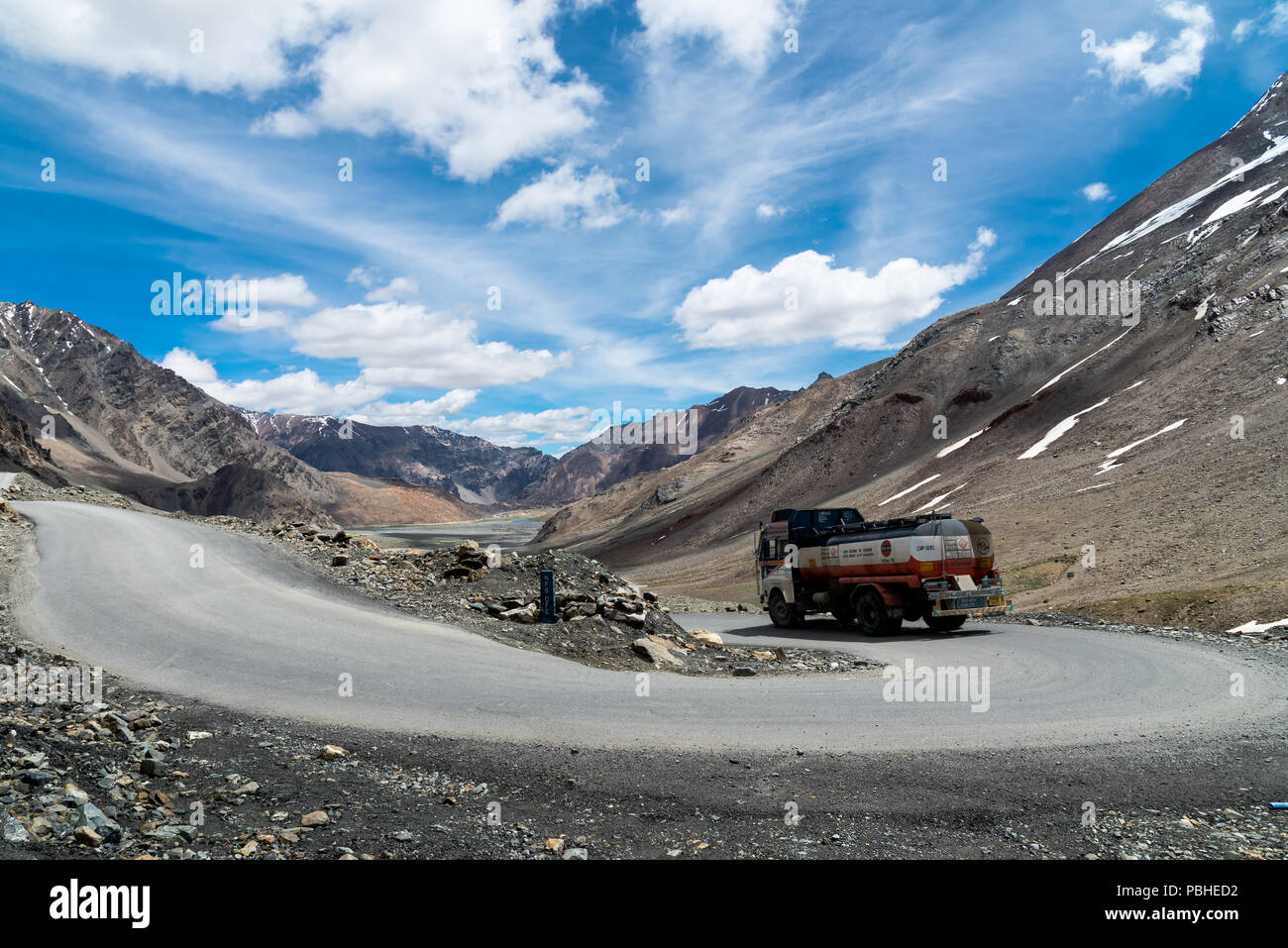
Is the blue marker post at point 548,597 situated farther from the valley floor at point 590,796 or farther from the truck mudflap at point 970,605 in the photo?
the truck mudflap at point 970,605

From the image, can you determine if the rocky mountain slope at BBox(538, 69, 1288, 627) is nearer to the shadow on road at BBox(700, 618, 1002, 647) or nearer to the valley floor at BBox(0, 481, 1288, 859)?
the shadow on road at BBox(700, 618, 1002, 647)

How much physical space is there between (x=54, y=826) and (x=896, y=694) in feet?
32.2

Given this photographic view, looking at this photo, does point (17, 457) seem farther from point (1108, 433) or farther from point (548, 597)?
point (1108, 433)

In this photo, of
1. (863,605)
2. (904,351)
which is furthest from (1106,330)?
(863,605)

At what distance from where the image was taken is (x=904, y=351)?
321 feet

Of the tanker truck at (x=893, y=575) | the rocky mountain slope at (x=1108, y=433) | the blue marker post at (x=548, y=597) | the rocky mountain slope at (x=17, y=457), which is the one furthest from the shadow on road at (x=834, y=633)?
the rocky mountain slope at (x=17, y=457)

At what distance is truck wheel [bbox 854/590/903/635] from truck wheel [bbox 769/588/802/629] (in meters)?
2.43

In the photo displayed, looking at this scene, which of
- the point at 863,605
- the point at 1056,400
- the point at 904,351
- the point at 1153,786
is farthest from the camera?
the point at 904,351

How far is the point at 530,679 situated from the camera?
11211 millimetres

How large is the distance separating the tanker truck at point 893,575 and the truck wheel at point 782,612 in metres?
0.03

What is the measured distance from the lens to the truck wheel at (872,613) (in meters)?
18.9

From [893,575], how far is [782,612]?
4.39 meters

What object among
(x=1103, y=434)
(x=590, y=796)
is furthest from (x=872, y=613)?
(x=1103, y=434)
